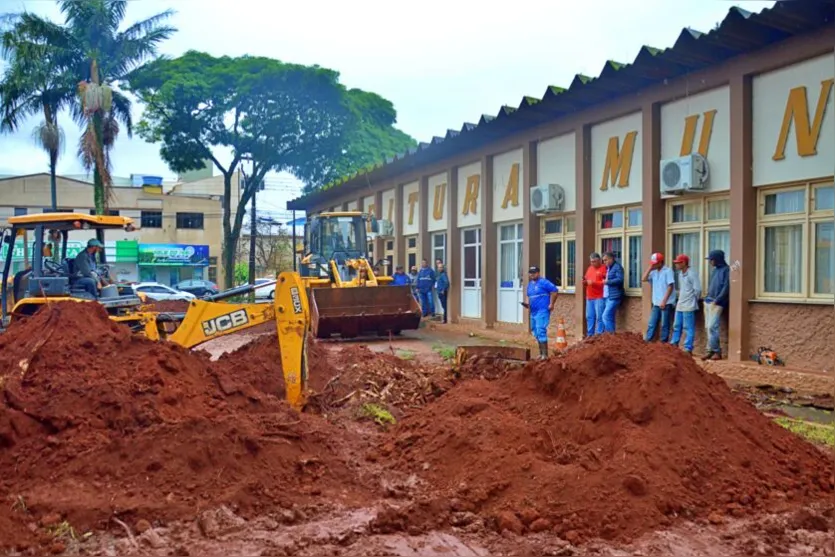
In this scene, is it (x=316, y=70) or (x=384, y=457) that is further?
(x=316, y=70)

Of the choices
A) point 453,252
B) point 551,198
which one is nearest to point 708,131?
point 551,198

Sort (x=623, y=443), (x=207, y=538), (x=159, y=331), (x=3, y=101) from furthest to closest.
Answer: (x=3, y=101), (x=159, y=331), (x=623, y=443), (x=207, y=538)

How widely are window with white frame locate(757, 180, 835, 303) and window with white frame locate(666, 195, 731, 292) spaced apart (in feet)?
2.21

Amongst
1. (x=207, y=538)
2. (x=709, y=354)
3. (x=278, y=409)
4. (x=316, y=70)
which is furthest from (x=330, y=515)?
(x=316, y=70)

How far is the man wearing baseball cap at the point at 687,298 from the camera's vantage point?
1227 centimetres

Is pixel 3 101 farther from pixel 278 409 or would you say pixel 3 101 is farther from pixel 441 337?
pixel 278 409

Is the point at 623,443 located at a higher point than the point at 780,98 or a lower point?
lower

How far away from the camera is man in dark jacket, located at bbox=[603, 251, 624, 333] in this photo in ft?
45.5

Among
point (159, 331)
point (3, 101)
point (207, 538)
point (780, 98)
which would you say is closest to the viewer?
point (207, 538)

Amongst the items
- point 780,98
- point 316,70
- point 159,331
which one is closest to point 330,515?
point 159,331

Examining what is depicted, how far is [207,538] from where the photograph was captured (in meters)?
4.95

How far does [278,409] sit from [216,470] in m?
1.58

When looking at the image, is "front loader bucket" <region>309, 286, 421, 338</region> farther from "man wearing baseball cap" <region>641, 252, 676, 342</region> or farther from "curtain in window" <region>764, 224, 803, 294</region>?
"curtain in window" <region>764, 224, 803, 294</region>

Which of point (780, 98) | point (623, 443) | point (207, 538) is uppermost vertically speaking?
point (780, 98)
